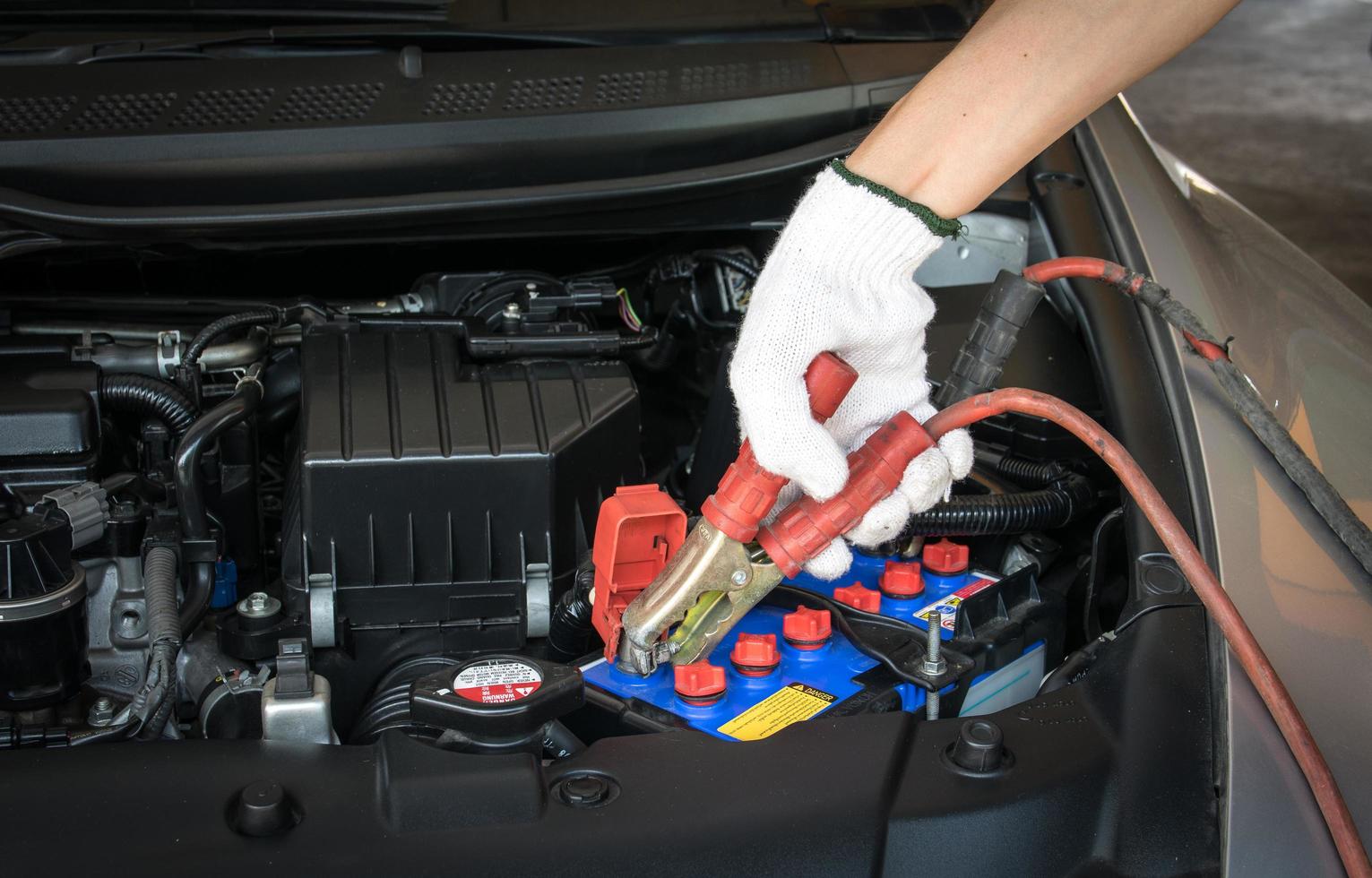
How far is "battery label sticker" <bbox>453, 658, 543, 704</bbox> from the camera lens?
1.02m

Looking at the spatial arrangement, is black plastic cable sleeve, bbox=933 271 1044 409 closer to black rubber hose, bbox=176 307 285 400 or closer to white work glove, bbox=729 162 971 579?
white work glove, bbox=729 162 971 579

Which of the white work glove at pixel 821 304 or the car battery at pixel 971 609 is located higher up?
the white work glove at pixel 821 304

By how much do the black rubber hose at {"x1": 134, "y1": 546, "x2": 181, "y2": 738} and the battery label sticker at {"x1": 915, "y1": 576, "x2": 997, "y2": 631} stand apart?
2.48 ft

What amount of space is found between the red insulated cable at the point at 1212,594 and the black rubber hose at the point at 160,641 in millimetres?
Answer: 729

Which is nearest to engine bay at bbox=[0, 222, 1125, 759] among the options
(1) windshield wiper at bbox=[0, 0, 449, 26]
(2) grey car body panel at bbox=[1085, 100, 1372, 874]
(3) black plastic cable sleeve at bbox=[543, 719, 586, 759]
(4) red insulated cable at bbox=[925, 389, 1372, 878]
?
(3) black plastic cable sleeve at bbox=[543, 719, 586, 759]

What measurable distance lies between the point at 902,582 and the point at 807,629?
0.16 meters

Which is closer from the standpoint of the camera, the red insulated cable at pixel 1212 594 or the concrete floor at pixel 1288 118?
the red insulated cable at pixel 1212 594

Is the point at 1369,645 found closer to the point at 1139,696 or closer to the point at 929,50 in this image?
the point at 1139,696

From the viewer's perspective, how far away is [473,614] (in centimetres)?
134

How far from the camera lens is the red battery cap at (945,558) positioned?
1430 millimetres

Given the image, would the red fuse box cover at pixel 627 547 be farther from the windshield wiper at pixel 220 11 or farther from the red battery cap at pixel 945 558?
the windshield wiper at pixel 220 11

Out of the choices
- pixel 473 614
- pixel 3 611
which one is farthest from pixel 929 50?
pixel 3 611

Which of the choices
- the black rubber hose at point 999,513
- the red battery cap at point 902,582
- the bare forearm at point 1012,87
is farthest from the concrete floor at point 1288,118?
the bare forearm at point 1012,87

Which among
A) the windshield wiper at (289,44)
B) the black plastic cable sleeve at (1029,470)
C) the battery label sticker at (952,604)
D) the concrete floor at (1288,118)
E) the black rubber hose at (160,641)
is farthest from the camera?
the concrete floor at (1288,118)
